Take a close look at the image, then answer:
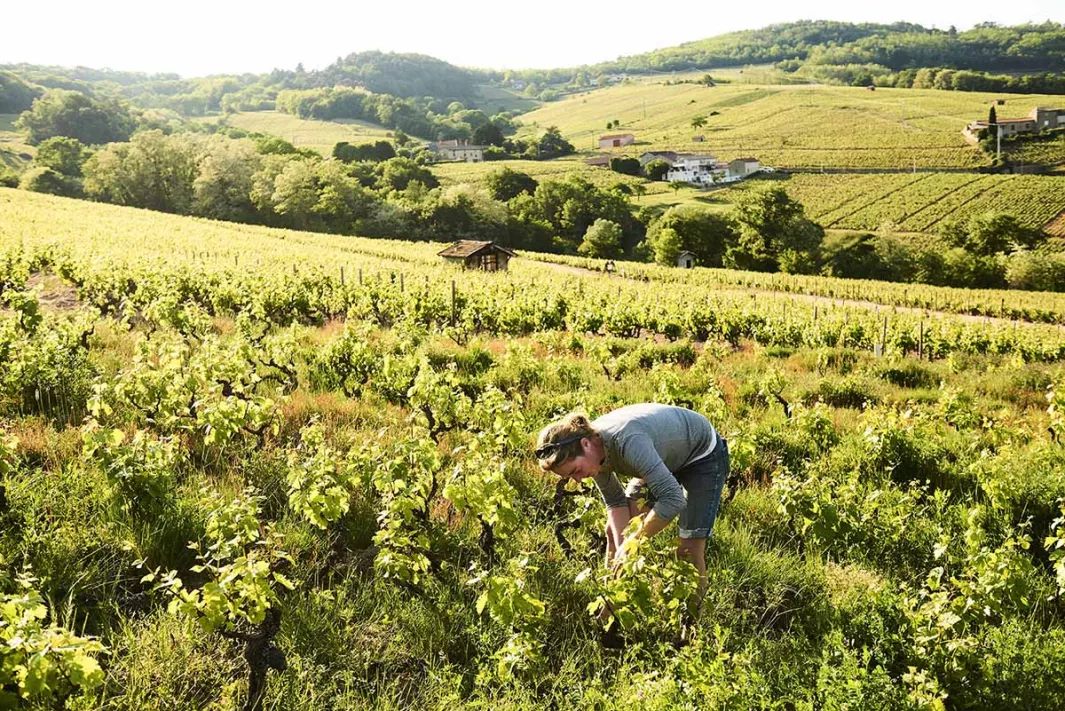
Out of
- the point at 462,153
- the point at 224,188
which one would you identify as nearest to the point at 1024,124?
the point at 462,153

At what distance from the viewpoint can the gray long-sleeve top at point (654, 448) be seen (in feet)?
13.0

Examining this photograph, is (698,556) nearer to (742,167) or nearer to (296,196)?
(296,196)

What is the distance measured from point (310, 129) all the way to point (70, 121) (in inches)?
1972

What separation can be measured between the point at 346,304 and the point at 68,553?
1303cm

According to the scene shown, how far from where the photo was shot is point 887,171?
294 feet

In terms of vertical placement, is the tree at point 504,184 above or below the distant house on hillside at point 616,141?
below

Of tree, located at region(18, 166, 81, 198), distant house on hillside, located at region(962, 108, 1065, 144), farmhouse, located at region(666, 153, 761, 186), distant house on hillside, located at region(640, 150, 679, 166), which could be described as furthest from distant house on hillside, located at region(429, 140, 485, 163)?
distant house on hillside, located at region(962, 108, 1065, 144)

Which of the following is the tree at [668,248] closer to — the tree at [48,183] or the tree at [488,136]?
the tree at [48,183]

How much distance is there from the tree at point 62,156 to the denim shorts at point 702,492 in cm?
8346

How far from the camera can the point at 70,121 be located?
106562 millimetres

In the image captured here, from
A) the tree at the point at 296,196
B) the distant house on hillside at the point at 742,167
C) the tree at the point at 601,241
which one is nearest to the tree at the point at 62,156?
the tree at the point at 296,196

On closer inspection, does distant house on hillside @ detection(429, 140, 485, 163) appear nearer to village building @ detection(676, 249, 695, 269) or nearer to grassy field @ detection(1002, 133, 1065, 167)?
village building @ detection(676, 249, 695, 269)

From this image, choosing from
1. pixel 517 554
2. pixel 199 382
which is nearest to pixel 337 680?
pixel 517 554

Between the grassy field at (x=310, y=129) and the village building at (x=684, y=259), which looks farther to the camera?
the grassy field at (x=310, y=129)
